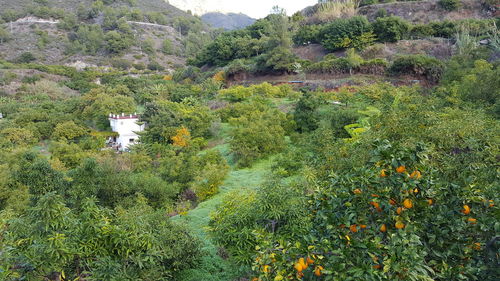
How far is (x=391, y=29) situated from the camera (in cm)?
2511

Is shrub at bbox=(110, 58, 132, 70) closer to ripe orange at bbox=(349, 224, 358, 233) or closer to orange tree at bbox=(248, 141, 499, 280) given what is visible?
orange tree at bbox=(248, 141, 499, 280)

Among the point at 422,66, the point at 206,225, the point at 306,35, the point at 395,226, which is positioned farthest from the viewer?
the point at 306,35

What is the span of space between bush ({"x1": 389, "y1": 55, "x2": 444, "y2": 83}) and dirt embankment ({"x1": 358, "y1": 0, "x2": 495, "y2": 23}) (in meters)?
12.6

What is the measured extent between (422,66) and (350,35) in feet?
27.2

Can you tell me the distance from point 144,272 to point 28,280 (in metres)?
1.35

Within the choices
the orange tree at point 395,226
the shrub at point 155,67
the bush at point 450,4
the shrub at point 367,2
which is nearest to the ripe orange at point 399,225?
the orange tree at point 395,226

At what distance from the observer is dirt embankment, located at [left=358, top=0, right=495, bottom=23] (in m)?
28.1

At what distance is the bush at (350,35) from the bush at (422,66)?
20.6ft

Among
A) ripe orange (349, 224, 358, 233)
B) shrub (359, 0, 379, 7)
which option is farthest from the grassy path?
shrub (359, 0, 379, 7)

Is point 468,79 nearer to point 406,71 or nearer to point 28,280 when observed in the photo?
point 406,71

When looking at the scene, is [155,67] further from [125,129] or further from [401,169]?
[401,169]

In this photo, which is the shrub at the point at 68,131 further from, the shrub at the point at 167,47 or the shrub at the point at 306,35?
the shrub at the point at 167,47

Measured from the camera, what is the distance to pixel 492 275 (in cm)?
243

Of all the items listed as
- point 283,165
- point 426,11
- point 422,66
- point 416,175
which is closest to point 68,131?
point 283,165
